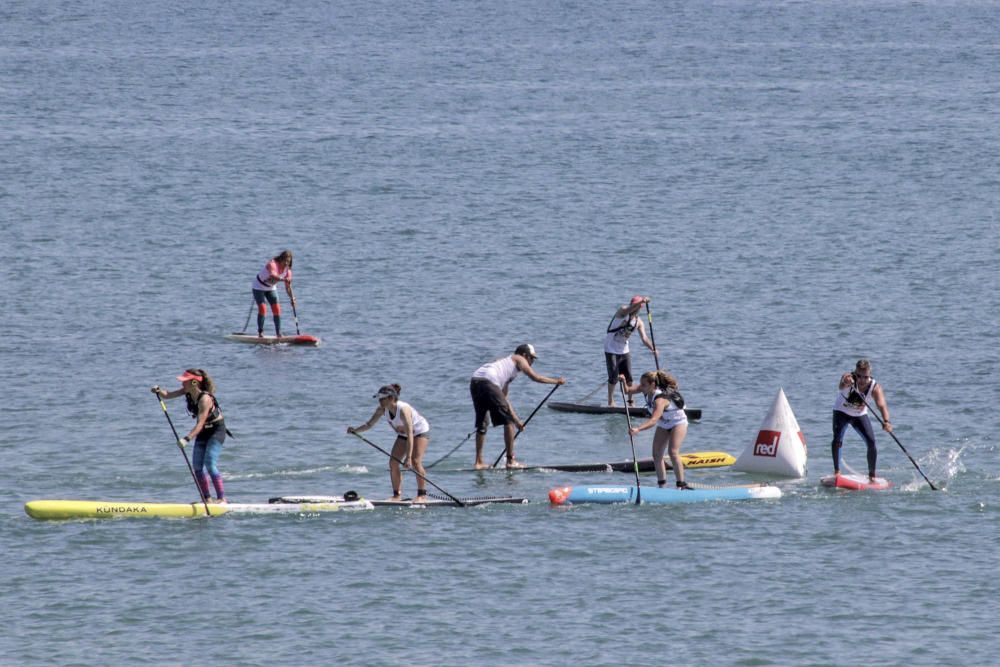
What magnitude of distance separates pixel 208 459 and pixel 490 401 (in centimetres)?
451

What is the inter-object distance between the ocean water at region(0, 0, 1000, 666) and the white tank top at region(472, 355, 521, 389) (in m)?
1.39

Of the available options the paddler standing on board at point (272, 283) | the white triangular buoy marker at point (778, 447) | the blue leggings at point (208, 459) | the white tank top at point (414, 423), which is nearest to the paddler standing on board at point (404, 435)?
the white tank top at point (414, 423)

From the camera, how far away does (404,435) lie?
23125 millimetres

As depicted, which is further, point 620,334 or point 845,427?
point 620,334

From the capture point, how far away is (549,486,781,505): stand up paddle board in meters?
23.5

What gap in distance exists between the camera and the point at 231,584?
20484 millimetres

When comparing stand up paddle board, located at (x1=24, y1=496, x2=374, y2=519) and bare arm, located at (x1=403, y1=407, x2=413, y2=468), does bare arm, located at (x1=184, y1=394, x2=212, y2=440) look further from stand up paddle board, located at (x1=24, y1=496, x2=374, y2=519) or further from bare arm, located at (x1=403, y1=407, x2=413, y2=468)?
bare arm, located at (x1=403, y1=407, x2=413, y2=468)

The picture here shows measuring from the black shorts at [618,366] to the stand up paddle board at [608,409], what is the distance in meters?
0.51

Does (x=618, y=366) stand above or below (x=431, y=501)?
above

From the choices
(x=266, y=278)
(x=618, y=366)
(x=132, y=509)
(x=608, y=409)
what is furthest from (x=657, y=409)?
(x=266, y=278)

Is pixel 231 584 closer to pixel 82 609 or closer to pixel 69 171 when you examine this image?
pixel 82 609

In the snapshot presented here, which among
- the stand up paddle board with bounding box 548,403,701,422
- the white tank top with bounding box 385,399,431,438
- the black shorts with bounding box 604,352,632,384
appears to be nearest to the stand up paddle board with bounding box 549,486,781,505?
the white tank top with bounding box 385,399,431,438

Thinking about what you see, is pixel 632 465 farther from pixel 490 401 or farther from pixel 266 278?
A: pixel 266 278

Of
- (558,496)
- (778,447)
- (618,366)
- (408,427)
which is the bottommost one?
(558,496)
